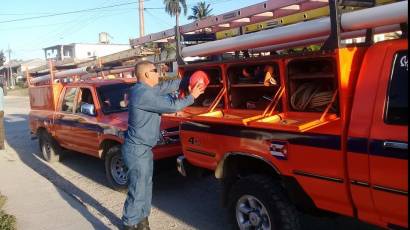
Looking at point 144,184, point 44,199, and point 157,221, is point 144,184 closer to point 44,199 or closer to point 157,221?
point 157,221

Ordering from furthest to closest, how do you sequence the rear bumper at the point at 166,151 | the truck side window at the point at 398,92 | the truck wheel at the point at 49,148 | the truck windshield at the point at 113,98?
1. the truck wheel at the point at 49,148
2. the truck windshield at the point at 113,98
3. the rear bumper at the point at 166,151
4. the truck side window at the point at 398,92

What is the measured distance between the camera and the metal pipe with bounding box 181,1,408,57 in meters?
3.35

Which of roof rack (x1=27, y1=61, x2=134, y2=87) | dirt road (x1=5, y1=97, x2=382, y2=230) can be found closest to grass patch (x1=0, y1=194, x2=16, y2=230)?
dirt road (x1=5, y1=97, x2=382, y2=230)

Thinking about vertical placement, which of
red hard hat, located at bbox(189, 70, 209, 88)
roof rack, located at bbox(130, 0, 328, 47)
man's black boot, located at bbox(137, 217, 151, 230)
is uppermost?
roof rack, located at bbox(130, 0, 328, 47)

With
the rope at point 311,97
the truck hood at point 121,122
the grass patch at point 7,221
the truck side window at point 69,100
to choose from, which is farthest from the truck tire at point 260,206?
the truck side window at point 69,100

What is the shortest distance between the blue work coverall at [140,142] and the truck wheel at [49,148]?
17.7 feet

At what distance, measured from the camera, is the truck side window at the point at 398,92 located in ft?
10.9

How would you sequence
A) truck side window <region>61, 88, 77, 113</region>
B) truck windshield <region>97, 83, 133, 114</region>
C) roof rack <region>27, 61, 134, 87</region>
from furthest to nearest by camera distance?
roof rack <region>27, 61, 134, 87</region> → truck side window <region>61, 88, 77, 113</region> → truck windshield <region>97, 83, 133, 114</region>

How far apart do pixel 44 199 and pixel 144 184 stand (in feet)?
8.44

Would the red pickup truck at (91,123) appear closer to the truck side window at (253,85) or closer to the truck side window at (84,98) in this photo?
the truck side window at (84,98)

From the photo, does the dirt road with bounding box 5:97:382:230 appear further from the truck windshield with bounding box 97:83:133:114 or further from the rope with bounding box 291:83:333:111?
the rope with bounding box 291:83:333:111

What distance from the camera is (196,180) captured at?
25.3ft

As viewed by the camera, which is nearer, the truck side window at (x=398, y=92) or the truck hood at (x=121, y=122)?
the truck side window at (x=398, y=92)

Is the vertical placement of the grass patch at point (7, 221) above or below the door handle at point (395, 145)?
below
